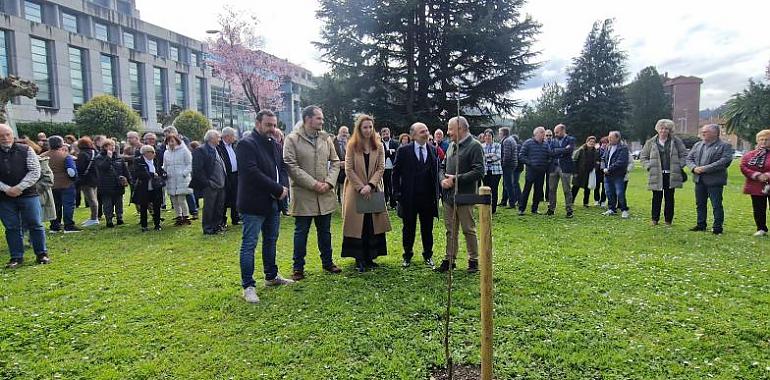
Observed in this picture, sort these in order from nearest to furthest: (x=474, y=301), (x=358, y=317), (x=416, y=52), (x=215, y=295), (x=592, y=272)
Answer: (x=358, y=317) < (x=474, y=301) < (x=215, y=295) < (x=592, y=272) < (x=416, y=52)

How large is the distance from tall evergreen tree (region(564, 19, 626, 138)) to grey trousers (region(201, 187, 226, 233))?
38.3 meters

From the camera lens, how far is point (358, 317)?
4453 mm

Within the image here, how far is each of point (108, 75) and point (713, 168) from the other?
60384 millimetres

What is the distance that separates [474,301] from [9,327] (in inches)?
179

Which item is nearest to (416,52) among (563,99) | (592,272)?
(592,272)

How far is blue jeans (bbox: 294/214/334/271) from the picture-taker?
18.8ft

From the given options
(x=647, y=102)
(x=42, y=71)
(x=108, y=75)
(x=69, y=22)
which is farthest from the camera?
(x=647, y=102)

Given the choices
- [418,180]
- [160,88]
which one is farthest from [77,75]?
[418,180]

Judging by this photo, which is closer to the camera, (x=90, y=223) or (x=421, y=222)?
(x=421, y=222)

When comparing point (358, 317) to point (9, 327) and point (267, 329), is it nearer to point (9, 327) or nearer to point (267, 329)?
point (267, 329)

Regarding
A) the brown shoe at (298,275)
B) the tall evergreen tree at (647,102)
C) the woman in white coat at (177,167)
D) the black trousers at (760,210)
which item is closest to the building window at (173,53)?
the woman in white coat at (177,167)

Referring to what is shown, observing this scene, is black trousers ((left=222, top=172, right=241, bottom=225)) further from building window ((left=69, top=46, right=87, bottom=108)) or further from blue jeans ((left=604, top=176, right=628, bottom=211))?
building window ((left=69, top=46, right=87, bottom=108))

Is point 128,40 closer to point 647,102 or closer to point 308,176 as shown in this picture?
point 308,176

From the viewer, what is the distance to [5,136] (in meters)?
6.30
